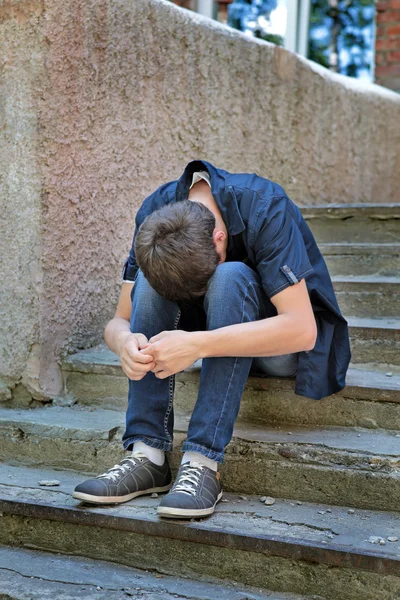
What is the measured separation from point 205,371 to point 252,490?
1.35 ft

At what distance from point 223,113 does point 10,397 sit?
1652 millimetres

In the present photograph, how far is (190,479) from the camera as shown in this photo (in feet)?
5.93

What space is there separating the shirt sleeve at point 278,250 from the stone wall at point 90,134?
86 cm

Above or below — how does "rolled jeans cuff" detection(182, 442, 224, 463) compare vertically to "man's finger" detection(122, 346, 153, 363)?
below

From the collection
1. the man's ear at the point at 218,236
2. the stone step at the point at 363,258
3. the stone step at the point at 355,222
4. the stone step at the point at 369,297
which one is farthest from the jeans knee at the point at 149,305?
the stone step at the point at 355,222

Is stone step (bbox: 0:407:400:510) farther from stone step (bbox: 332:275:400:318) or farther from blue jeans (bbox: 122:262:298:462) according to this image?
stone step (bbox: 332:275:400:318)

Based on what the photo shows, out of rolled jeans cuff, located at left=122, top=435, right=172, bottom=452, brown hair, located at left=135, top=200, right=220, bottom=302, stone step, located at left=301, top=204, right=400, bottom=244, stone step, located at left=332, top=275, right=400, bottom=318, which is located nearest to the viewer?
brown hair, located at left=135, top=200, right=220, bottom=302

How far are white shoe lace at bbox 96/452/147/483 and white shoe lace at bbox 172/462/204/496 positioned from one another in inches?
6.2

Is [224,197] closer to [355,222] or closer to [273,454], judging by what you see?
[273,454]

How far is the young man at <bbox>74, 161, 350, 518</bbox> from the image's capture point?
1.79m

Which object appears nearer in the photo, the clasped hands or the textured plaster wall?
the clasped hands

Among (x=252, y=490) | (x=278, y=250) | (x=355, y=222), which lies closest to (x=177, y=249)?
(x=278, y=250)

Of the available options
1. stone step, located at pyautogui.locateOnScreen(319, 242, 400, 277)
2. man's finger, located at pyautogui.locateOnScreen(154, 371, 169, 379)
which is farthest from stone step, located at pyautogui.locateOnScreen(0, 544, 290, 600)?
stone step, located at pyautogui.locateOnScreen(319, 242, 400, 277)

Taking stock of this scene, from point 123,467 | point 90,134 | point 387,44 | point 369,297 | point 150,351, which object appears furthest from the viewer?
point 387,44
